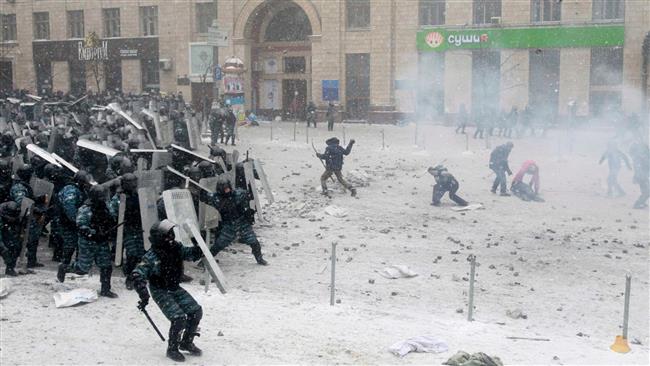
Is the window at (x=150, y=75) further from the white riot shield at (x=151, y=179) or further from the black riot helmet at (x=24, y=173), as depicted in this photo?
the black riot helmet at (x=24, y=173)

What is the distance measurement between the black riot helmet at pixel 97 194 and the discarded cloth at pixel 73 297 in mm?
1129

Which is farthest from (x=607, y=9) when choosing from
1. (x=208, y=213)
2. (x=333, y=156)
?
(x=208, y=213)

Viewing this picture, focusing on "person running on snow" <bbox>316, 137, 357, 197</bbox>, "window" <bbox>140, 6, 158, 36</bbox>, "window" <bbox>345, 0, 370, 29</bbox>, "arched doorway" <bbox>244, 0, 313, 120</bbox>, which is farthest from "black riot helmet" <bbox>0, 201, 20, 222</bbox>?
"window" <bbox>140, 6, 158, 36</bbox>

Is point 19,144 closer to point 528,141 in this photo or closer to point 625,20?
point 528,141

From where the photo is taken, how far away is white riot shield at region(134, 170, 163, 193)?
11.8 metres

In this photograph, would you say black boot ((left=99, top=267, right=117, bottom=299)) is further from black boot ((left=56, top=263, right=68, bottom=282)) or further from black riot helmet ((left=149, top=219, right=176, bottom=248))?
black riot helmet ((left=149, top=219, right=176, bottom=248))

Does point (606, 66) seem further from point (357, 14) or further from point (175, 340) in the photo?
point (175, 340)

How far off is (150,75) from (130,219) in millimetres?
36813

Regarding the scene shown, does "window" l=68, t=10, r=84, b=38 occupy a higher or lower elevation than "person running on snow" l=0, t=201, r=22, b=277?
higher

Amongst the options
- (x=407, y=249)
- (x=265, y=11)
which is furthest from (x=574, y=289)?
(x=265, y=11)

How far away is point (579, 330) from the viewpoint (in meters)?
9.38

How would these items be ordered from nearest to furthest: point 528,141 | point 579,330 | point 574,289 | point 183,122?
1. point 579,330
2. point 574,289
3. point 183,122
4. point 528,141

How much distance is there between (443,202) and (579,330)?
333 inches

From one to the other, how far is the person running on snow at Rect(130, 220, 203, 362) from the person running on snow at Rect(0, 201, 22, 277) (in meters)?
3.92
